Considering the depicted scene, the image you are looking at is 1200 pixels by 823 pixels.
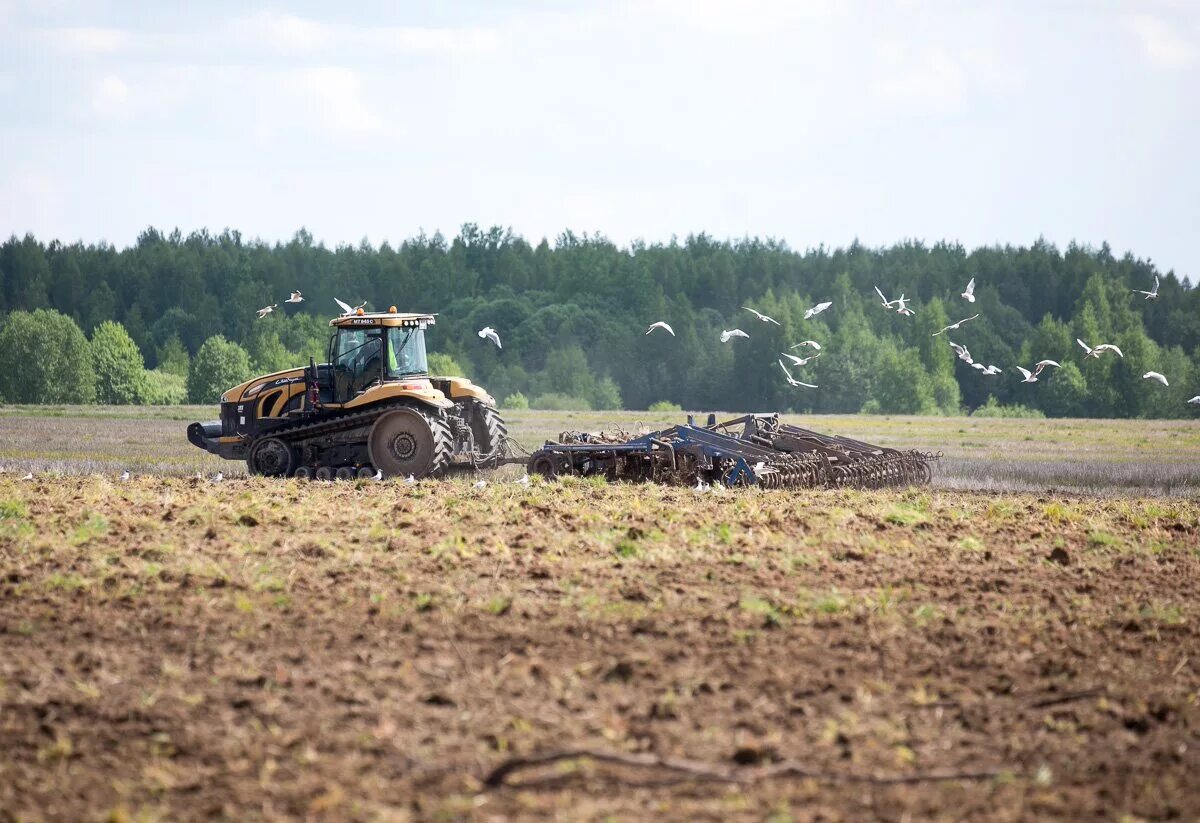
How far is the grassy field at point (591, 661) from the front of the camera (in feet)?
23.8

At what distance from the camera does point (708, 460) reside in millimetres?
20859

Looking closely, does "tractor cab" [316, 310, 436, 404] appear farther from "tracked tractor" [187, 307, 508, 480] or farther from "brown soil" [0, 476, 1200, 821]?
"brown soil" [0, 476, 1200, 821]

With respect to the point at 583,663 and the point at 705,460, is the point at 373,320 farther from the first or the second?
the point at 583,663

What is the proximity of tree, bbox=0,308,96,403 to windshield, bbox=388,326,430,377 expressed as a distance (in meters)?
64.4

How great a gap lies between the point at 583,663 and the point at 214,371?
2925 inches

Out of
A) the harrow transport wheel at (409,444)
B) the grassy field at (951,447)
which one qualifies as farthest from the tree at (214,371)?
the harrow transport wheel at (409,444)

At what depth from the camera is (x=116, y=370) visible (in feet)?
272

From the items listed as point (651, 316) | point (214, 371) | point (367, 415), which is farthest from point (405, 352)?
point (651, 316)

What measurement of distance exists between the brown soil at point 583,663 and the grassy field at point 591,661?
3cm

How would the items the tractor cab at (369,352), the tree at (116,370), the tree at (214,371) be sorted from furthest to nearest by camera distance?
the tree at (116,370), the tree at (214,371), the tractor cab at (369,352)

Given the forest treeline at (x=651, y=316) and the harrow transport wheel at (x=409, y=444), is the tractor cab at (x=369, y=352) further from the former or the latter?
the forest treeline at (x=651, y=316)

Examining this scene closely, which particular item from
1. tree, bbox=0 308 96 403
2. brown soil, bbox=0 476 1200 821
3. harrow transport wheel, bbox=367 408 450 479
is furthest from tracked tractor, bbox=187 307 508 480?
tree, bbox=0 308 96 403

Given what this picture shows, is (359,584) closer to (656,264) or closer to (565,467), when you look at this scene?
(565,467)

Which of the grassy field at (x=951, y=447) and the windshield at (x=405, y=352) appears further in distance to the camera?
the grassy field at (x=951, y=447)
